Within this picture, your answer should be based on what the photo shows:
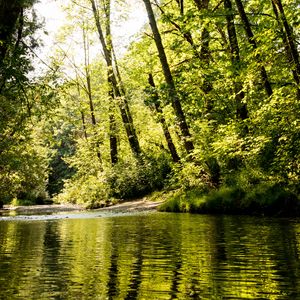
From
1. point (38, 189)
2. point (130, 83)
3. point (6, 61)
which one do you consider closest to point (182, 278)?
point (6, 61)

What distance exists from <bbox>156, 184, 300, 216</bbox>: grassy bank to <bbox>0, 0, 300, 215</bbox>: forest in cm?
4

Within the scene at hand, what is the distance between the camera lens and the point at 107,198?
27.6 metres

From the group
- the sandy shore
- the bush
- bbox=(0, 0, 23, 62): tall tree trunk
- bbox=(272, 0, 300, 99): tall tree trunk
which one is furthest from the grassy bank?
bbox=(0, 0, 23, 62): tall tree trunk

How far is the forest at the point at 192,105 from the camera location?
12516 mm

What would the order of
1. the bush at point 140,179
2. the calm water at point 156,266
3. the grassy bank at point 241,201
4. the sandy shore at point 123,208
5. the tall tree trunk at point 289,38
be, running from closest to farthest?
the calm water at point 156,266 → the tall tree trunk at point 289,38 → the grassy bank at point 241,201 → the sandy shore at point 123,208 → the bush at point 140,179

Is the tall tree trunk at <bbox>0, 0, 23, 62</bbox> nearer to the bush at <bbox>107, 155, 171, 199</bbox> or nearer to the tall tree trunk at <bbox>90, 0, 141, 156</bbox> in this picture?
the bush at <bbox>107, 155, 171, 199</bbox>

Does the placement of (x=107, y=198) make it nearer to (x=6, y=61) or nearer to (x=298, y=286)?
(x=6, y=61)

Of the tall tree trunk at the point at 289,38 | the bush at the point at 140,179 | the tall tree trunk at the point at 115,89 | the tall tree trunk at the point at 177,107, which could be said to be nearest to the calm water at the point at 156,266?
the tall tree trunk at the point at 289,38

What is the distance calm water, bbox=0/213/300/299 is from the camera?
365 centimetres

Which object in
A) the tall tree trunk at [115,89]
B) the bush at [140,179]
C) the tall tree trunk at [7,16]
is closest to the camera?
the tall tree trunk at [7,16]

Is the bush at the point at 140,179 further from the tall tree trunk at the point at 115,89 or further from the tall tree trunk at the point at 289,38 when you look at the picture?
the tall tree trunk at the point at 289,38

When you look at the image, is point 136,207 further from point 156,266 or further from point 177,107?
point 156,266

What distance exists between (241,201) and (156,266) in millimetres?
9848

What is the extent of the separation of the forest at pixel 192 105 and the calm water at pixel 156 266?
174 inches
